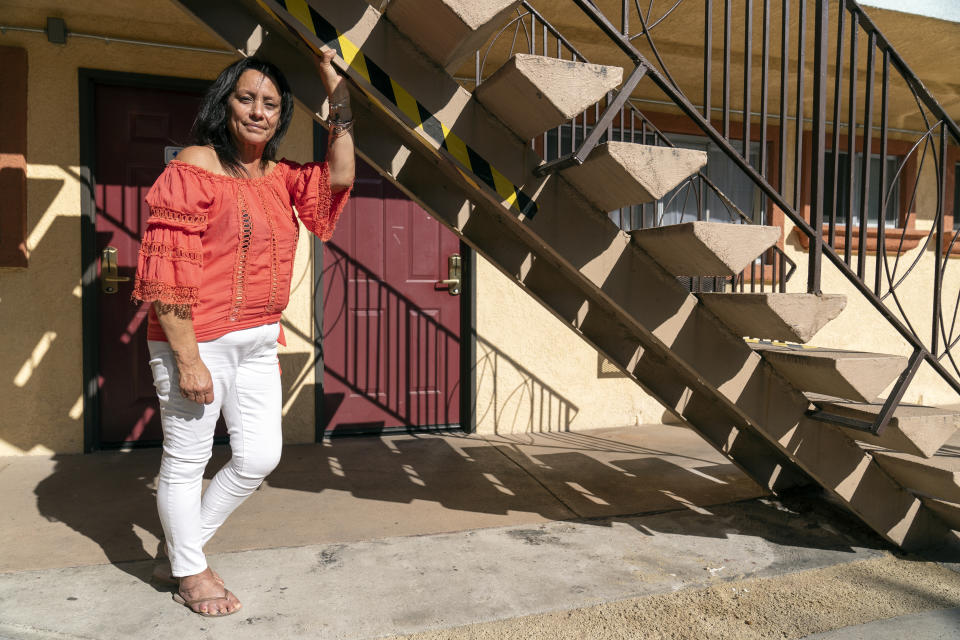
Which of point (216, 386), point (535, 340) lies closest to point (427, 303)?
point (535, 340)

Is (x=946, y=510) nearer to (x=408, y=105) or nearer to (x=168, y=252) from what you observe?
(x=408, y=105)

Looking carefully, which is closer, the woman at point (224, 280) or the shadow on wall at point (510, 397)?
the woman at point (224, 280)

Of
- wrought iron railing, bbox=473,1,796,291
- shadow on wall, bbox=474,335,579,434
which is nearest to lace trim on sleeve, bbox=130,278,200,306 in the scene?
wrought iron railing, bbox=473,1,796,291

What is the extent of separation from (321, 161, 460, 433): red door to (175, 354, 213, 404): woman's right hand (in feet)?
8.93

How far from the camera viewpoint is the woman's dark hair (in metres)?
2.25

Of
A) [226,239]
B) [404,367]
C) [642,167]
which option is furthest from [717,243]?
[404,367]

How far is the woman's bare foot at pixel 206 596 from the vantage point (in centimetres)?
229

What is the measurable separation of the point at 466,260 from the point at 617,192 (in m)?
2.91

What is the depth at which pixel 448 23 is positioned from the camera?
2020 mm

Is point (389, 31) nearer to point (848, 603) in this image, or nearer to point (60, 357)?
point (848, 603)

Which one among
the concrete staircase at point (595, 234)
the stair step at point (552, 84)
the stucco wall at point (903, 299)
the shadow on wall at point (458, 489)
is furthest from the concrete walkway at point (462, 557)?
the stucco wall at point (903, 299)

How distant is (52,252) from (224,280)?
2850mm

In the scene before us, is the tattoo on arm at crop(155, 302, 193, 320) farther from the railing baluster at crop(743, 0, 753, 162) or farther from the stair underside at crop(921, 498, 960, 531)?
the stair underside at crop(921, 498, 960, 531)

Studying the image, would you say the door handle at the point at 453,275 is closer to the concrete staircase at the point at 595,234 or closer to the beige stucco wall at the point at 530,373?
the beige stucco wall at the point at 530,373
